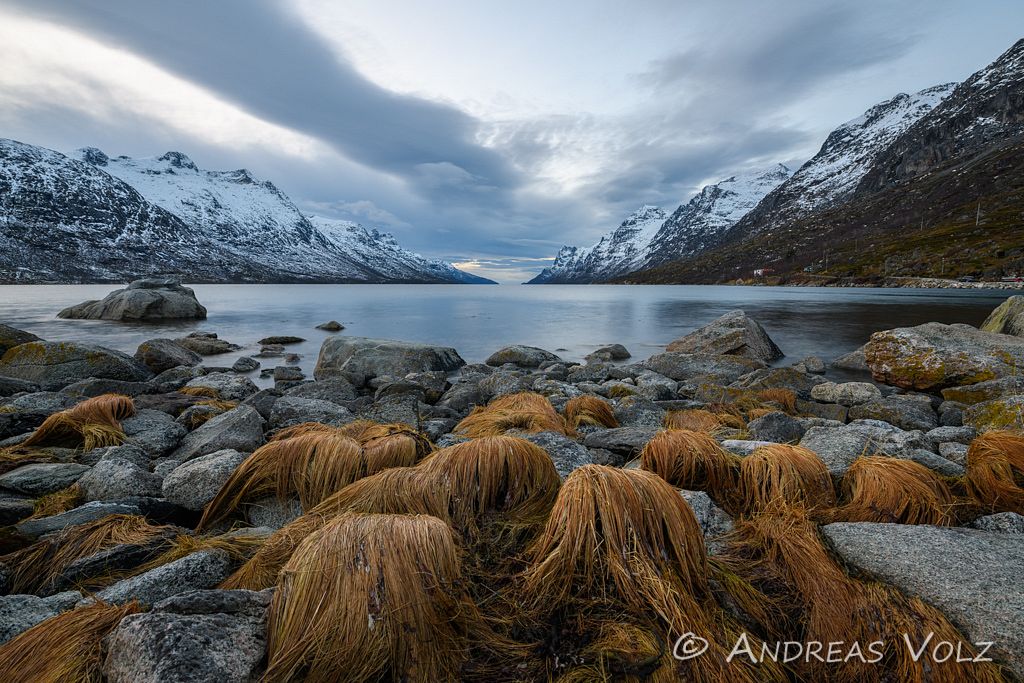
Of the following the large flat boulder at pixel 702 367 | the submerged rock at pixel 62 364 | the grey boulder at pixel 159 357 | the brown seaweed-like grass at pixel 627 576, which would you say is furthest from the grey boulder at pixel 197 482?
the grey boulder at pixel 159 357

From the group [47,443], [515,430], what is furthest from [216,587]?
[47,443]

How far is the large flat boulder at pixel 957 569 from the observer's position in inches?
77.4

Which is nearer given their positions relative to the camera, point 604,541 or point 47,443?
point 604,541

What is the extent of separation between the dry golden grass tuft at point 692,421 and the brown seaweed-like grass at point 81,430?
6784 mm

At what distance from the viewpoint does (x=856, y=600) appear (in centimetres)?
217

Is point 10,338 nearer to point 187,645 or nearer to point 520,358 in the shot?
point 520,358

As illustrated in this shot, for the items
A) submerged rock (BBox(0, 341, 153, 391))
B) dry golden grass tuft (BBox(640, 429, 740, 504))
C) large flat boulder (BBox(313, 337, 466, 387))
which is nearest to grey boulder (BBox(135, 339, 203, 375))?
submerged rock (BBox(0, 341, 153, 391))

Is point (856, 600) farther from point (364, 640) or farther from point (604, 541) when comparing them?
point (364, 640)

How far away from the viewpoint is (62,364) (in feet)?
38.0

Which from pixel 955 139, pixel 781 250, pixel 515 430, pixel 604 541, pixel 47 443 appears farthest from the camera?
pixel 955 139

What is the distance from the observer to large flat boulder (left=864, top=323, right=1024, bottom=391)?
10.6m

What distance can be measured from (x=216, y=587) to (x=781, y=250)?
15718cm

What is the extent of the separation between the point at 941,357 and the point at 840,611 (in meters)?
12.7

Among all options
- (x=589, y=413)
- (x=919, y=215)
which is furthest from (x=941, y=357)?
(x=919, y=215)
